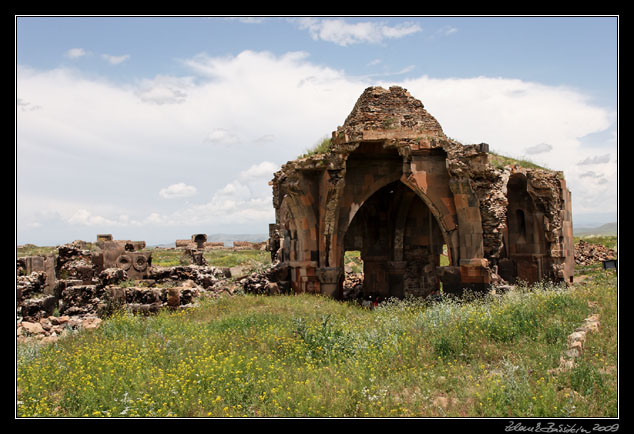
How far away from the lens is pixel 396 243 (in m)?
19.3

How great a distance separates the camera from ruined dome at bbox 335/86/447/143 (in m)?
14.5

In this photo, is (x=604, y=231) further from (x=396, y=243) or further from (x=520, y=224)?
(x=396, y=243)

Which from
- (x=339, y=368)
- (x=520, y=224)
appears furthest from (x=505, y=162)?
(x=339, y=368)

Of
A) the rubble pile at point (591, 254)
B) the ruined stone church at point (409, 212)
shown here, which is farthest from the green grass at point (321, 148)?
the rubble pile at point (591, 254)

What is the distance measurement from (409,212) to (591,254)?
13.3 metres

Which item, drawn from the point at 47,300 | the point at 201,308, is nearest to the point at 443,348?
the point at 201,308

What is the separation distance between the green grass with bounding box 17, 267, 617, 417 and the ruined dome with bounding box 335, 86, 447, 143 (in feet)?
20.7

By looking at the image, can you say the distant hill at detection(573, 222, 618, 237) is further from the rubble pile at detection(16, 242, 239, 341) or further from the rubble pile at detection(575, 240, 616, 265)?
the rubble pile at detection(16, 242, 239, 341)

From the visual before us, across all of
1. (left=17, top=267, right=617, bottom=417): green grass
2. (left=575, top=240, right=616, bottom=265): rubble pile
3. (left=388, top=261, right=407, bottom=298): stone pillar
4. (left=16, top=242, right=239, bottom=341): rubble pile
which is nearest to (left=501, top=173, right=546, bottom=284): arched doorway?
(left=388, top=261, right=407, bottom=298): stone pillar

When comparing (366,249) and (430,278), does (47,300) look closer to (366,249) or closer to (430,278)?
(366,249)

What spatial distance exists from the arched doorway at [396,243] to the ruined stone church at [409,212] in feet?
0.13

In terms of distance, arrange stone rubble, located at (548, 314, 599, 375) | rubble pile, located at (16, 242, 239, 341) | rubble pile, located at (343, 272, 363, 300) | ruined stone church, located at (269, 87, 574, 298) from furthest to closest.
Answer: rubble pile, located at (343, 272, 363, 300), ruined stone church, located at (269, 87, 574, 298), rubble pile, located at (16, 242, 239, 341), stone rubble, located at (548, 314, 599, 375)

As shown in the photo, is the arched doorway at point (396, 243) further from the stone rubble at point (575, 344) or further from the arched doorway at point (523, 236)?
the stone rubble at point (575, 344)

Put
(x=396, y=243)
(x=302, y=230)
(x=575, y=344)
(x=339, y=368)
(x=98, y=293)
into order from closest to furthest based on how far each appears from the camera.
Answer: (x=575, y=344), (x=339, y=368), (x=98, y=293), (x=302, y=230), (x=396, y=243)
